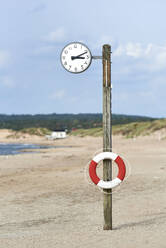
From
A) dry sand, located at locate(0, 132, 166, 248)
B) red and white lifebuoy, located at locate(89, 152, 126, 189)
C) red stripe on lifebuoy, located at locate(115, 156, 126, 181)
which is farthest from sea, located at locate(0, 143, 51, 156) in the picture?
red stripe on lifebuoy, located at locate(115, 156, 126, 181)

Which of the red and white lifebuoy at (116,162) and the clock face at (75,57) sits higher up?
the clock face at (75,57)

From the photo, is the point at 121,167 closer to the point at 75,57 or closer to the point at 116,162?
the point at 116,162

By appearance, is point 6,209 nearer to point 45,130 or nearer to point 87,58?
point 87,58

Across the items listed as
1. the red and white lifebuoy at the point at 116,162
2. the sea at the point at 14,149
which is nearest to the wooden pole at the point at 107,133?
the red and white lifebuoy at the point at 116,162

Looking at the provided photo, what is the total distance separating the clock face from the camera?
7898 mm

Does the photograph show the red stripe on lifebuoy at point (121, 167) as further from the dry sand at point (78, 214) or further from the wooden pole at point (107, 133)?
the dry sand at point (78, 214)

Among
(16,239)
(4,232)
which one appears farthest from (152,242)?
(4,232)

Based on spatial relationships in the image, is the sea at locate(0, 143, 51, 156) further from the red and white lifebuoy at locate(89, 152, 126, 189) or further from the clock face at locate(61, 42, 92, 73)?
the clock face at locate(61, 42, 92, 73)

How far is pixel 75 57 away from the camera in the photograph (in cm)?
789

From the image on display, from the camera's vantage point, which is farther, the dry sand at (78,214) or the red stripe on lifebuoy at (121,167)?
the red stripe on lifebuoy at (121,167)

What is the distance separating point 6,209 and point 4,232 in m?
2.78

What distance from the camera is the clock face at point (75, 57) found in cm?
790

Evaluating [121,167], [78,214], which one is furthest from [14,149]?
[121,167]

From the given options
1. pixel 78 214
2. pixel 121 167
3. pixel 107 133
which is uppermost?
pixel 107 133
